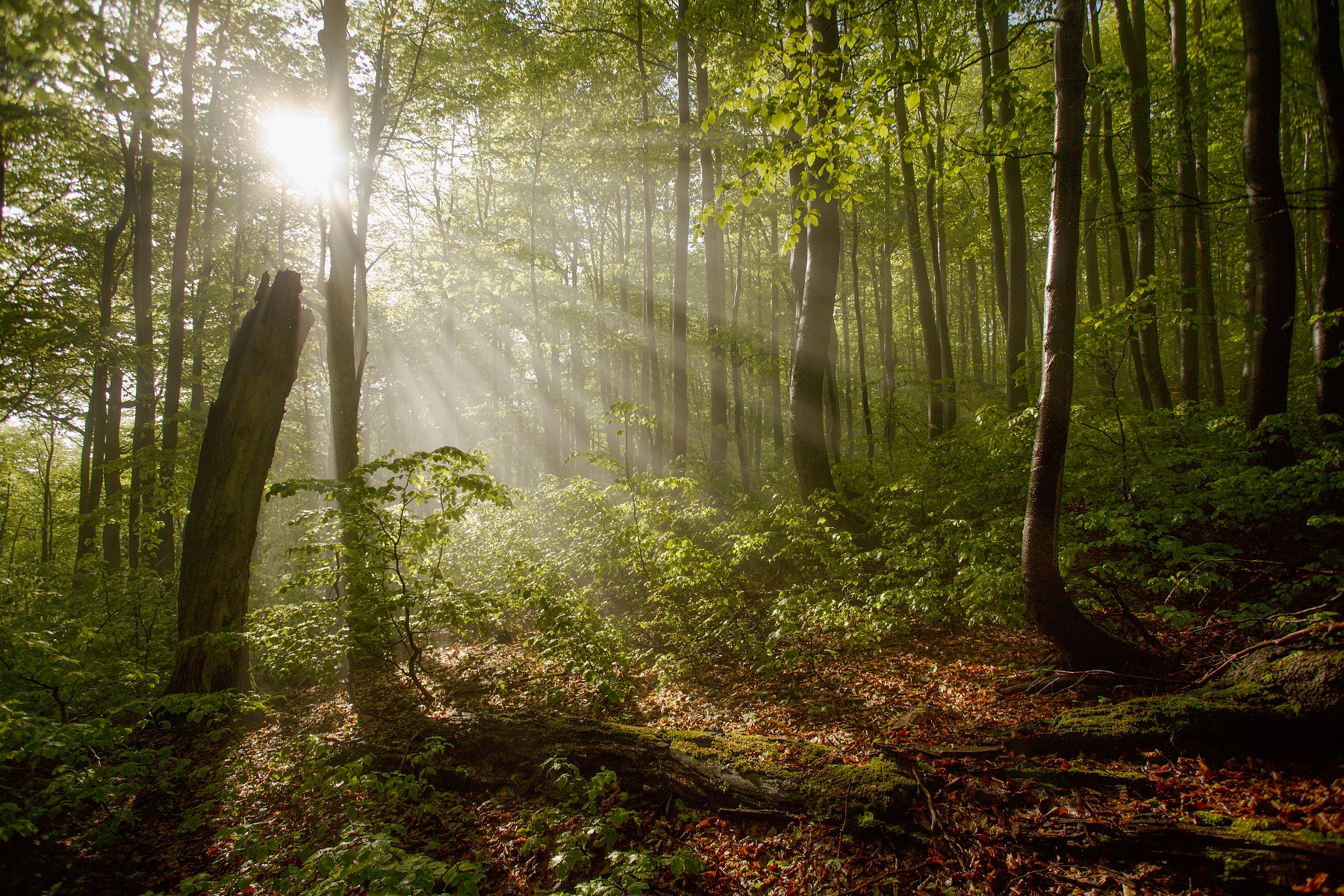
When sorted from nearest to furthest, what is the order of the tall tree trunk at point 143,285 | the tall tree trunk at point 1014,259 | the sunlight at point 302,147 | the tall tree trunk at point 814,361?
1. the tall tree trunk at point 814,361
2. the sunlight at point 302,147
3. the tall tree trunk at point 1014,259
4. the tall tree trunk at point 143,285

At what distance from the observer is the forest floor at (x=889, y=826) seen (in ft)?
7.73

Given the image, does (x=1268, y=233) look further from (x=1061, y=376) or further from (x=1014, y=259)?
(x=1061, y=376)

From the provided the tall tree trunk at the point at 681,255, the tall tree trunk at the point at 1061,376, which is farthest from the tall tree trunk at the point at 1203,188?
the tall tree trunk at the point at 681,255

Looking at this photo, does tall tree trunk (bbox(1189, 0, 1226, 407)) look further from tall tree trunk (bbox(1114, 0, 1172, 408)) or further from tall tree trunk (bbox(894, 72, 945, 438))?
tall tree trunk (bbox(894, 72, 945, 438))

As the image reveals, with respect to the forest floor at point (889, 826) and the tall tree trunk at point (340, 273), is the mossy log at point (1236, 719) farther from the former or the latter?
the tall tree trunk at point (340, 273)

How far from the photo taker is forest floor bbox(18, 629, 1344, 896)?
2.36 meters

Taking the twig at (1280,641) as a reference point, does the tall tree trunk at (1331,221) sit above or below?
above

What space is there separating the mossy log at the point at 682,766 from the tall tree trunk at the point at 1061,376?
1859mm

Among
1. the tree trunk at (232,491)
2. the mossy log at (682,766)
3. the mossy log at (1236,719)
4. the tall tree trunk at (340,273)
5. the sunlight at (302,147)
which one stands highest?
the sunlight at (302,147)

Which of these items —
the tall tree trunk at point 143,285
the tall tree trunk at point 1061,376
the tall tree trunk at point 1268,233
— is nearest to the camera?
the tall tree trunk at point 1061,376

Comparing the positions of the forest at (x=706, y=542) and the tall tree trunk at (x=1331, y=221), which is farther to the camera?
the tall tree trunk at (x=1331, y=221)

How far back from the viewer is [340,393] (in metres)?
7.93

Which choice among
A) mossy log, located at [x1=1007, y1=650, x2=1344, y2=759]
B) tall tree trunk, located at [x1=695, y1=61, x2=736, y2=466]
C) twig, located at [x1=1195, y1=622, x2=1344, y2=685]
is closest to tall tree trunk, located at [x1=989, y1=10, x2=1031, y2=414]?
tall tree trunk, located at [x1=695, y1=61, x2=736, y2=466]

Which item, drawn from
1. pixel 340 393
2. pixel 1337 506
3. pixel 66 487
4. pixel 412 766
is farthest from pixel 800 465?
pixel 66 487
